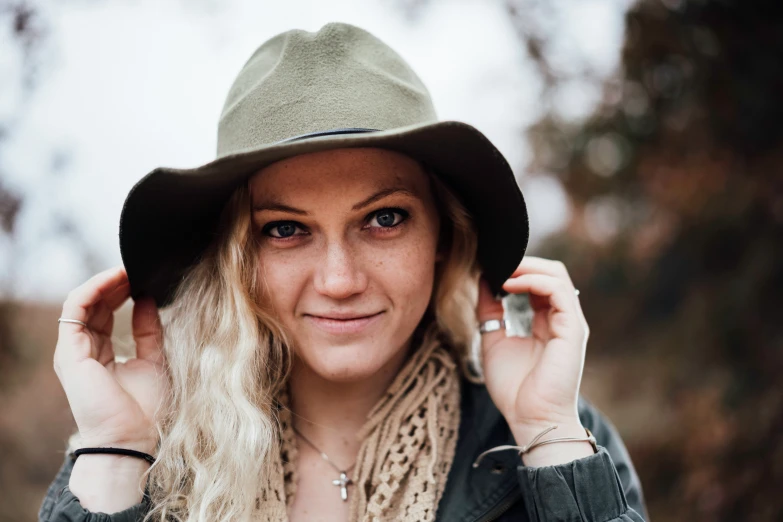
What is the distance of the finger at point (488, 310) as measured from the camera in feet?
6.97

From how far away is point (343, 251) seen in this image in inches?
68.0

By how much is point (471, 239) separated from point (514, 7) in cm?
263

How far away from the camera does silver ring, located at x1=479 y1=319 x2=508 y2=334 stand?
7.00ft

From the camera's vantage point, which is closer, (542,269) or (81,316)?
(81,316)

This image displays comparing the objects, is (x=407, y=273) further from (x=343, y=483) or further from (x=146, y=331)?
(x=146, y=331)

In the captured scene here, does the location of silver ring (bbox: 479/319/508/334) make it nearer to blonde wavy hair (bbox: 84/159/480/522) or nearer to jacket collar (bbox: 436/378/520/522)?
jacket collar (bbox: 436/378/520/522)

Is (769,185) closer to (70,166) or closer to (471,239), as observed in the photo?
(471,239)

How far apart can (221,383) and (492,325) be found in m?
0.91

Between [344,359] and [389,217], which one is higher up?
[389,217]

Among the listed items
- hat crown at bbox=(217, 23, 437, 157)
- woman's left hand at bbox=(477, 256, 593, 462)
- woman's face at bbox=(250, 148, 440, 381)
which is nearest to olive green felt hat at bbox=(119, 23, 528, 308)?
hat crown at bbox=(217, 23, 437, 157)

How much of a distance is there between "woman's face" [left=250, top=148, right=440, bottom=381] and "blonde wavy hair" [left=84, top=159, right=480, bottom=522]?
78mm

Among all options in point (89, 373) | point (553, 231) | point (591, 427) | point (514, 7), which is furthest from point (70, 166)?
point (553, 231)

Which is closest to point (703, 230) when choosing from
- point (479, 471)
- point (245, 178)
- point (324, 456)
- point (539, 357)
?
point (539, 357)

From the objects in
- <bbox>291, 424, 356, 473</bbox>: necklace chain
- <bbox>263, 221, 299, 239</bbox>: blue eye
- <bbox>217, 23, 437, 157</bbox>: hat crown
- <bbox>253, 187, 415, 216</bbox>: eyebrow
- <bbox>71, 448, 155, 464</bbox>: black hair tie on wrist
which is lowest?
<bbox>291, 424, 356, 473</bbox>: necklace chain
